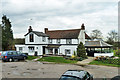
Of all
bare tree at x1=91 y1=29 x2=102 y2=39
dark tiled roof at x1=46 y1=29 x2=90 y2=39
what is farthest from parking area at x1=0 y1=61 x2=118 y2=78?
bare tree at x1=91 y1=29 x2=102 y2=39

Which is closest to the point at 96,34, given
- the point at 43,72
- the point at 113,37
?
the point at 113,37

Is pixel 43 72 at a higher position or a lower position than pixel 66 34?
lower

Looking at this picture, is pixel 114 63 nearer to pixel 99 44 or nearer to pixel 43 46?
pixel 99 44

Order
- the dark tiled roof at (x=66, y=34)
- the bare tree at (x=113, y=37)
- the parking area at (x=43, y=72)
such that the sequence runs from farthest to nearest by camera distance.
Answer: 1. the bare tree at (x=113, y=37)
2. the dark tiled roof at (x=66, y=34)
3. the parking area at (x=43, y=72)

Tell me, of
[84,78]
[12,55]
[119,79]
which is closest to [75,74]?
[84,78]

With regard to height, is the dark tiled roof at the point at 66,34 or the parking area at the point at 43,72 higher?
the dark tiled roof at the point at 66,34

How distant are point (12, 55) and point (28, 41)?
10952 millimetres

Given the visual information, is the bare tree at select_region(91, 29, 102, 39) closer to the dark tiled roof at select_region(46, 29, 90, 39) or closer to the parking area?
the dark tiled roof at select_region(46, 29, 90, 39)

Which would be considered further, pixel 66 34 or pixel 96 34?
pixel 96 34

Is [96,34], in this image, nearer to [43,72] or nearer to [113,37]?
[113,37]

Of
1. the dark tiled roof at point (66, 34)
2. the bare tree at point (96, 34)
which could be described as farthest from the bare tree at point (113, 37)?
the dark tiled roof at point (66, 34)

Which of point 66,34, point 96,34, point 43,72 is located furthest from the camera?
point 96,34

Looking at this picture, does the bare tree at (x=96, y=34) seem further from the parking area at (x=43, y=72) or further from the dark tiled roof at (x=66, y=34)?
the parking area at (x=43, y=72)

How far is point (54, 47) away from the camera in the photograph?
3134cm
